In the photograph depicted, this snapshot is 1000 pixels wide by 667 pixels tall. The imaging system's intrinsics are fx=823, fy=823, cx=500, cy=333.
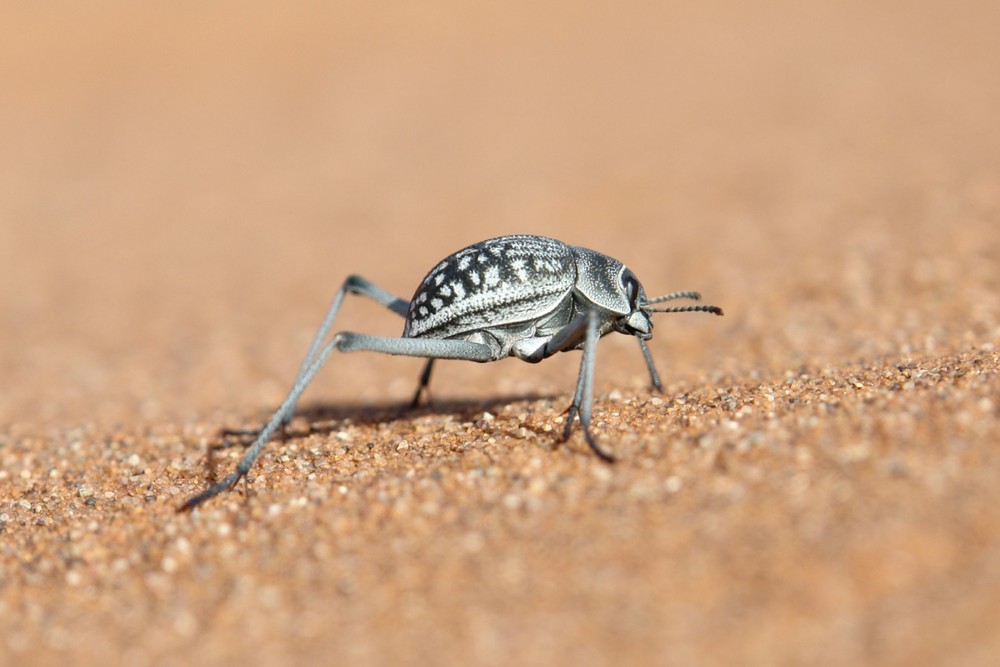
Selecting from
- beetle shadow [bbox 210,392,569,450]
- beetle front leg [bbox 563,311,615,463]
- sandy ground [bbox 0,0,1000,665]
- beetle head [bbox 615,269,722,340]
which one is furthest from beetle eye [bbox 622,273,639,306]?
beetle shadow [bbox 210,392,569,450]

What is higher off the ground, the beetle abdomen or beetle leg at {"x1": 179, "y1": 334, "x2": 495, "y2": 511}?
the beetle abdomen

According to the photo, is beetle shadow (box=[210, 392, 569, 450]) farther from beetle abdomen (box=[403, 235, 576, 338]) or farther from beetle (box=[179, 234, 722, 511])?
beetle abdomen (box=[403, 235, 576, 338])

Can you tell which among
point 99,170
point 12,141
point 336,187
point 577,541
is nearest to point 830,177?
point 336,187

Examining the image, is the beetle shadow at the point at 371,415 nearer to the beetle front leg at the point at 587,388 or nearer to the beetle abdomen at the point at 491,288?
the beetle abdomen at the point at 491,288

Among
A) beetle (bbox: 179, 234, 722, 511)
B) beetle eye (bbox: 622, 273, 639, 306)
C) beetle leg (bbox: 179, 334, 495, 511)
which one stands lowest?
beetle leg (bbox: 179, 334, 495, 511)

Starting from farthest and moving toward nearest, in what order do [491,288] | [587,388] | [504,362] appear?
[504,362]
[491,288]
[587,388]

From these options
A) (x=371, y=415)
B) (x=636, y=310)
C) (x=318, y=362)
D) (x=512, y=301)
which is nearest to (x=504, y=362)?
(x=371, y=415)

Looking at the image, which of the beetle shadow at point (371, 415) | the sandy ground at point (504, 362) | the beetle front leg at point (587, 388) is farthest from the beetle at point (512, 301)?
the beetle shadow at point (371, 415)

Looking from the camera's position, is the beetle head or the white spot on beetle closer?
the white spot on beetle

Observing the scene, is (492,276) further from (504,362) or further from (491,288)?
(504,362)
